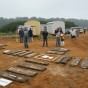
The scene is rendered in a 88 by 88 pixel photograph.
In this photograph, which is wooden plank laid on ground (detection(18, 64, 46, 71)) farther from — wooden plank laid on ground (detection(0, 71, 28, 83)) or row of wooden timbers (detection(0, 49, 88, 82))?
wooden plank laid on ground (detection(0, 71, 28, 83))

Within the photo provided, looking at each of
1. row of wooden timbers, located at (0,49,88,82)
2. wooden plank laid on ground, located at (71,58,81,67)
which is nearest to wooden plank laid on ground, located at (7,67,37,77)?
row of wooden timbers, located at (0,49,88,82)

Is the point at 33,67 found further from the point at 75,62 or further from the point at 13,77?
the point at 75,62

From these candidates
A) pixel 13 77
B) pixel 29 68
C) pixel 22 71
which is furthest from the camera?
pixel 29 68

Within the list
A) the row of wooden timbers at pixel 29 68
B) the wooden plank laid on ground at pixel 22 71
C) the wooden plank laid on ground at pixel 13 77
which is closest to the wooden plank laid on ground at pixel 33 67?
the row of wooden timbers at pixel 29 68

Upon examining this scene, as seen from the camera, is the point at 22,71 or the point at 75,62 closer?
the point at 22,71

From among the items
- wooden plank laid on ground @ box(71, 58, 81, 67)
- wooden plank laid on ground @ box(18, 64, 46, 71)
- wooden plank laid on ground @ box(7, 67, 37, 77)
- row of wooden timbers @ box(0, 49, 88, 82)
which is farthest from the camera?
wooden plank laid on ground @ box(71, 58, 81, 67)

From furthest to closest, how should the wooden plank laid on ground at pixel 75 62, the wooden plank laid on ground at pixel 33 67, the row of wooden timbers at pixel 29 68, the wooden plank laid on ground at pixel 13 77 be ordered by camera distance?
the wooden plank laid on ground at pixel 75 62 < the wooden plank laid on ground at pixel 33 67 < the row of wooden timbers at pixel 29 68 < the wooden plank laid on ground at pixel 13 77

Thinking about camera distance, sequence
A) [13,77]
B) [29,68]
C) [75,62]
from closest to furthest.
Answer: [13,77], [29,68], [75,62]

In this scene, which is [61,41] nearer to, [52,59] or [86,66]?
[52,59]

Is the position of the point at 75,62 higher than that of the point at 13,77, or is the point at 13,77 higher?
the point at 75,62

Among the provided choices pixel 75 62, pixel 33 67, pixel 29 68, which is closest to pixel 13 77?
pixel 29 68

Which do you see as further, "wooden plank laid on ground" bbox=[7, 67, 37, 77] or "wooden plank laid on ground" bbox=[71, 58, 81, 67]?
"wooden plank laid on ground" bbox=[71, 58, 81, 67]

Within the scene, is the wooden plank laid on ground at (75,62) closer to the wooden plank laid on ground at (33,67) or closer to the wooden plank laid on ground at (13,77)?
the wooden plank laid on ground at (33,67)

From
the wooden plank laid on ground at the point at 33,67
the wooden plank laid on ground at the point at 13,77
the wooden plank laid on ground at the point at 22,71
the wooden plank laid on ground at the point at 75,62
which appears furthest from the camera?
the wooden plank laid on ground at the point at 75,62
